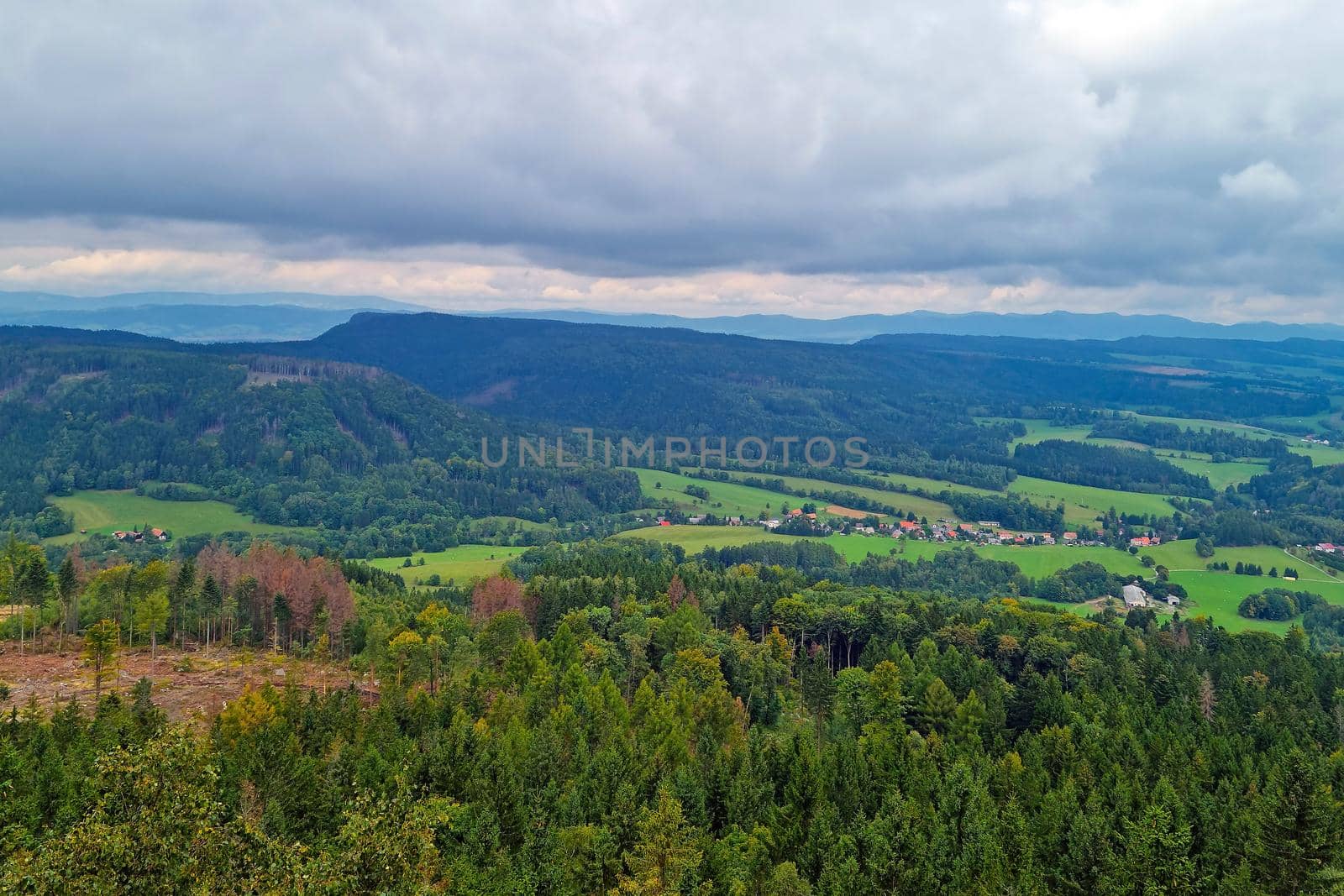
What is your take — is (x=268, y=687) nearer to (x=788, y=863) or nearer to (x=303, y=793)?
(x=303, y=793)

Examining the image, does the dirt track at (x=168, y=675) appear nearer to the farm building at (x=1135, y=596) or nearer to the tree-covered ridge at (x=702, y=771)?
the tree-covered ridge at (x=702, y=771)

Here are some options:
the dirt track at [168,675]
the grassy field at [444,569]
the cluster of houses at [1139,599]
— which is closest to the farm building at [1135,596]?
the cluster of houses at [1139,599]

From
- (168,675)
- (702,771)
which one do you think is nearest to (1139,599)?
(702,771)

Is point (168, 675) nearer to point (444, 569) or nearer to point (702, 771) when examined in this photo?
point (702, 771)

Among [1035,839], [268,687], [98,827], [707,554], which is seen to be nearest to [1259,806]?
[1035,839]

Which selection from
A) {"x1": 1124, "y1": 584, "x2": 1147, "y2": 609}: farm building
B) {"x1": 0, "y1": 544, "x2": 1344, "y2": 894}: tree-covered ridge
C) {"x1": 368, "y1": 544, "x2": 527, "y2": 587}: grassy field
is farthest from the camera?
{"x1": 368, "y1": 544, "x2": 527, "y2": 587}: grassy field

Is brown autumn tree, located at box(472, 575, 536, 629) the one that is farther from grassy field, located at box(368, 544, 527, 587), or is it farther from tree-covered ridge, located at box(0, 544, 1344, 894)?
grassy field, located at box(368, 544, 527, 587)

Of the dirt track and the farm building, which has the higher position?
the dirt track

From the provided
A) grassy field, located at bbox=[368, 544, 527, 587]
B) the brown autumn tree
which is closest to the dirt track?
the brown autumn tree
